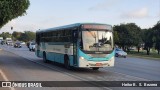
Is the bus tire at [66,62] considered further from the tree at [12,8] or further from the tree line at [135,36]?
the tree line at [135,36]

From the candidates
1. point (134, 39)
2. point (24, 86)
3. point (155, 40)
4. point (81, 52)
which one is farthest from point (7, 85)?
point (134, 39)

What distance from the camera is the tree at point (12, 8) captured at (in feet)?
83.7

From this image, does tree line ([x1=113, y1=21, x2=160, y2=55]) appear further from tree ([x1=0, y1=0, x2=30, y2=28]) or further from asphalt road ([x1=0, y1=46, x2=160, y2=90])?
tree ([x1=0, y1=0, x2=30, y2=28])

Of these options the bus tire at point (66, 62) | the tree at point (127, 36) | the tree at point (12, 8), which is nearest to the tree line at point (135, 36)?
the tree at point (127, 36)

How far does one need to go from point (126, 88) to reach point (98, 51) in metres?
7.25

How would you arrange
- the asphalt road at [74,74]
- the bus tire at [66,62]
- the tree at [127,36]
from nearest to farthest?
the asphalt road at [74,74], the bus tire at [66,62], the tree at [127,36]

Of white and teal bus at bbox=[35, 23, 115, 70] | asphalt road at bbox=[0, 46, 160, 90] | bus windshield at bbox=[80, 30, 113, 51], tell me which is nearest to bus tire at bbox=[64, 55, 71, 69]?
white and teal bus at bbox=[35, 23, 115, 70]

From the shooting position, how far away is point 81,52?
21703mm

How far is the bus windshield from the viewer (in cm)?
2183

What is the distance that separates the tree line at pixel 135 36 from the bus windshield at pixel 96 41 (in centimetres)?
5744

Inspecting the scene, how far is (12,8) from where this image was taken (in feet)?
86.4

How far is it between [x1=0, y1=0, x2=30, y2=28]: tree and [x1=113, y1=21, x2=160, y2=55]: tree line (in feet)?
178

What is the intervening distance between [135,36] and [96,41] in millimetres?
67952

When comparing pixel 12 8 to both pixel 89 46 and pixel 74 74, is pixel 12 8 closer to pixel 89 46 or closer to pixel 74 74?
pixel 89 46
